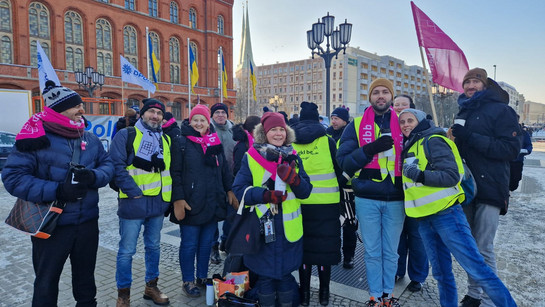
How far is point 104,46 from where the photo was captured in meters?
33.4

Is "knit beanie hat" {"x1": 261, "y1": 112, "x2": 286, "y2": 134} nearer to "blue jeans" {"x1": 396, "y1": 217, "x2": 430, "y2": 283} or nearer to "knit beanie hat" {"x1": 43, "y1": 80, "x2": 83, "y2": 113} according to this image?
"knit beanie hat" {"x1": 43, "y1": 80, "x2": 83, "y2": 113}

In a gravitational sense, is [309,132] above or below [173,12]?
below

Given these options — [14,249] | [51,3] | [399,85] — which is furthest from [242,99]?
[14,249]

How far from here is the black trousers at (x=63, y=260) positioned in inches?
101

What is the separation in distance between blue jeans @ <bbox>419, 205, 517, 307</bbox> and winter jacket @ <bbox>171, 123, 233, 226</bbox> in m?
2.13

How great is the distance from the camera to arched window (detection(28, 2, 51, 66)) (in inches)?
1126

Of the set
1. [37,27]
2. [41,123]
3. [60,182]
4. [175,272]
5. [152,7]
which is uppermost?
[152,7]

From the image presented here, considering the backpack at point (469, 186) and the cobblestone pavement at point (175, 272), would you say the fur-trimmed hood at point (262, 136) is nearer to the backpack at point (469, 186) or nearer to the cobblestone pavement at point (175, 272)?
the backpack at point (469, 186)

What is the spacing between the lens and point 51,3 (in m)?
29.3

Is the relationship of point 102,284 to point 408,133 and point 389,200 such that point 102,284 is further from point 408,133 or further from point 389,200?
point 408,133

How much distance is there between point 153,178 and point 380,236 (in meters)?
2.32

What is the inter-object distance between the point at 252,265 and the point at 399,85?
9771cm

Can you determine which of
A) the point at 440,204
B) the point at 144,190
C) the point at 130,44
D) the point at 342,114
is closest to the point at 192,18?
the point at 130,44

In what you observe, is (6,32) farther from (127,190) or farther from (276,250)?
(276,250)
